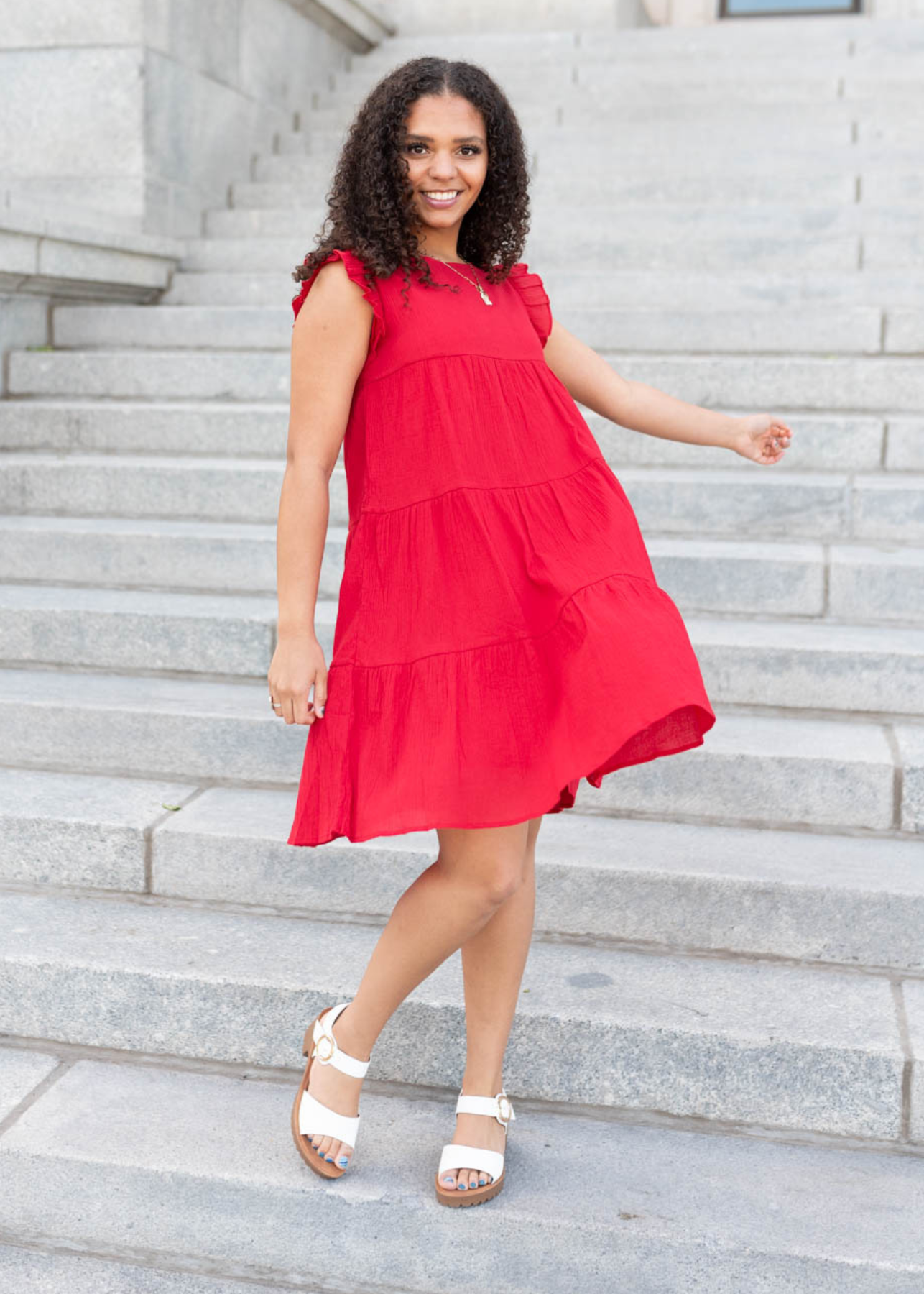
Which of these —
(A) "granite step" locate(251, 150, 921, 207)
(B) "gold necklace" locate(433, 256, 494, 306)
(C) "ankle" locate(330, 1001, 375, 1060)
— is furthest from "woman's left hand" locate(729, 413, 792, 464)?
(A) "granite step" locate(251, 150, 921, 207)

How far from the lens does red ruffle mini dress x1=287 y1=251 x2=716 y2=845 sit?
2150mm

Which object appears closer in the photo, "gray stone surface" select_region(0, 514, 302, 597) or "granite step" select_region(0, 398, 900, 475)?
"gray stone surface" select_region(0, 514, 302, 597)

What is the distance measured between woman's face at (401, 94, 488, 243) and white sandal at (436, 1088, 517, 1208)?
5.30ft

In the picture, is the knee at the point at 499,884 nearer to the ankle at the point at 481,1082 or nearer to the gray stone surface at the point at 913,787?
the ankle at the point at 481,1082

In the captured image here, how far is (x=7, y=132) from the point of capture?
6.31 metres

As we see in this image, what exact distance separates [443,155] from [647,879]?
1699mm

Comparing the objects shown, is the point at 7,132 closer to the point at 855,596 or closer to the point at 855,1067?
the point at 855,596

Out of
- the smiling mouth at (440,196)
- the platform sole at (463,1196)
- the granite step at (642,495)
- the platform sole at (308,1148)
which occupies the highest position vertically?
the smiling mouth at (440,196)

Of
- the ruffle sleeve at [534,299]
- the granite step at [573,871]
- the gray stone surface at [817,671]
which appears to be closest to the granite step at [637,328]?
the gray stone surface at [817,671]

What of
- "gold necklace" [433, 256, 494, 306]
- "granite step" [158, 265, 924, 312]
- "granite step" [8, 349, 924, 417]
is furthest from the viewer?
"granite step" [158, 265, 924, 312]

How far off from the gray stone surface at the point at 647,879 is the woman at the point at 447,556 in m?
0.85

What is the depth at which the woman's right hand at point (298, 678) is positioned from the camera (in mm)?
2229

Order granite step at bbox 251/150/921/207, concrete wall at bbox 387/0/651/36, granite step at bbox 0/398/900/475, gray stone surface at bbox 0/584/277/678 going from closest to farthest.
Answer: gray stone surface at bbox 0/584/277/678 < granite step at bbox 0/398/900/475 < granite step at bbox 251/150/921/207 < concrete wall at bbox 387/0/651/36

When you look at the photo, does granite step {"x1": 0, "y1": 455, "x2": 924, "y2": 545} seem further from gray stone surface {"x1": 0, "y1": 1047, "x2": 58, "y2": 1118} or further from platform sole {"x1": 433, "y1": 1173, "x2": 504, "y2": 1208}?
platform sole {"x1": 433, "y1": 1173, "x2": 504, "y2": 1208}
